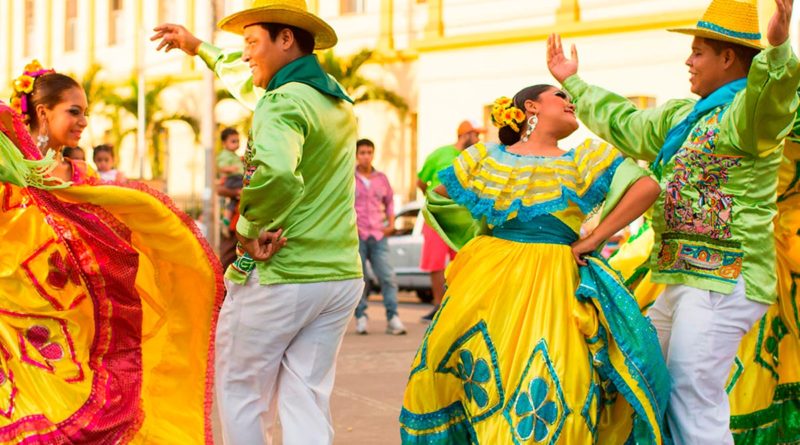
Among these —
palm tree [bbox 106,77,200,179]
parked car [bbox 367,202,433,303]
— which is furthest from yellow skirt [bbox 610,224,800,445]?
palm tree [bbox 106,77,200,179]

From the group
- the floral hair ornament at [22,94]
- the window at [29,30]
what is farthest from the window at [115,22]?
the floral hair ornament at [22,94]

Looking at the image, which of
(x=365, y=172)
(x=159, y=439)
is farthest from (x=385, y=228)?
(x=159, y=439)

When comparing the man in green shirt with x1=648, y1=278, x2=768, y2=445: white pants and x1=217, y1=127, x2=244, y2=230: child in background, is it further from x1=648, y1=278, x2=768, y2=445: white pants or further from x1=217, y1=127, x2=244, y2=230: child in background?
x1=648, y1=278, x2=768, y2=445: white pants

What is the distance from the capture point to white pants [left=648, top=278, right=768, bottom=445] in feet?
16.8

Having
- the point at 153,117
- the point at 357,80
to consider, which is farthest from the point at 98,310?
the point at 153,117

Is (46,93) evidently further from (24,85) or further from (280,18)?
(280,18)

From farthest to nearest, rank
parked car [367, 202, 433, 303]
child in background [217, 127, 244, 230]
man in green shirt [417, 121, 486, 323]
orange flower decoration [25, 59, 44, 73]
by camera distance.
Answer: parked car [367, 202, 433, 303] → child in background [217, 127, 244, 230] → man in green shirt [417, 121, 486, 323] → orange flower decoration [25, 59, 44, 73]

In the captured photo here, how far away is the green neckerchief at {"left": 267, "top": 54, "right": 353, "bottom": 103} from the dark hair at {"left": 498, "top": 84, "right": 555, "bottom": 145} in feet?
2.73

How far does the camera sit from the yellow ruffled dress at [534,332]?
5.07 m

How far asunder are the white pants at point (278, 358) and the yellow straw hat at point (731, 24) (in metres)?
1.62

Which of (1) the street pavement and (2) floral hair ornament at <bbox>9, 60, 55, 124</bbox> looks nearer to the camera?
(2) floral hair ornament at <bbox>9, 60, 55, 124</bbox>

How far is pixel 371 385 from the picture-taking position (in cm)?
878

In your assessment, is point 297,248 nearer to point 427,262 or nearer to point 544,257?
point 544,257

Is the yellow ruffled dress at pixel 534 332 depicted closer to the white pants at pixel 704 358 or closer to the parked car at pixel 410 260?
the white pants at pixel 704 358
